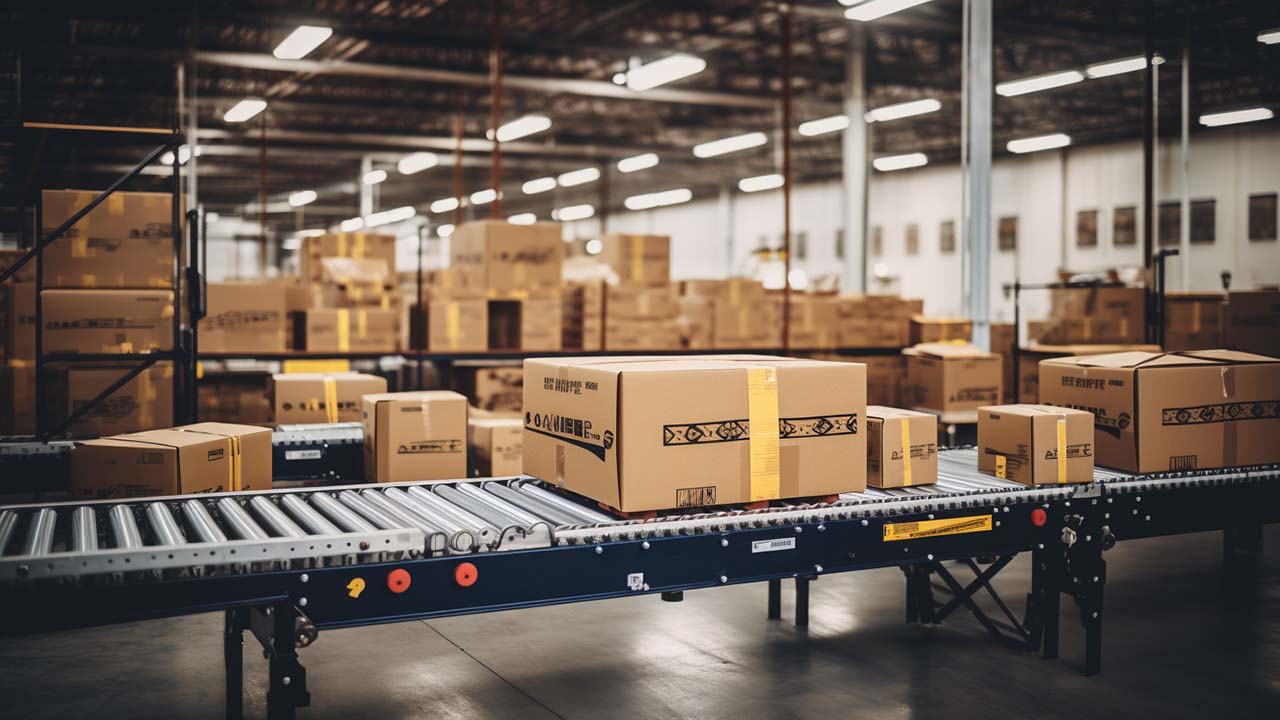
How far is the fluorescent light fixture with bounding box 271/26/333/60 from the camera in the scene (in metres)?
11.0

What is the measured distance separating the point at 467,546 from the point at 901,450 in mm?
2043

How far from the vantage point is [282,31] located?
14773mm

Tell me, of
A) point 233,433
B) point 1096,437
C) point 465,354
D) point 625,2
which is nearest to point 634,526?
point 233,433

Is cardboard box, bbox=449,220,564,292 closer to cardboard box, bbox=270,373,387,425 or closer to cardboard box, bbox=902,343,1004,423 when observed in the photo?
cardboard box, bbox=270,373,387,425

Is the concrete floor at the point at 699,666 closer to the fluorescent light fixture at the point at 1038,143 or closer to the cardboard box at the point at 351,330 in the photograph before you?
the cardboard box at the point at 351,330

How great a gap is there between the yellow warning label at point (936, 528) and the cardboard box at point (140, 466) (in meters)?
2.84

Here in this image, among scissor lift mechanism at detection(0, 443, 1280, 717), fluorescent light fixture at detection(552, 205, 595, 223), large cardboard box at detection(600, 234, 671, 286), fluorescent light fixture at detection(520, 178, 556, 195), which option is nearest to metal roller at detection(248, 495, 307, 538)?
scissor lift mechanism at detection(0, 443, 1280, 717)

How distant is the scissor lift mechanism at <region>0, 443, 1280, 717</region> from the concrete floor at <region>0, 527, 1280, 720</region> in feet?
1.58

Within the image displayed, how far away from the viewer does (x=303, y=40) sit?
1134 cm

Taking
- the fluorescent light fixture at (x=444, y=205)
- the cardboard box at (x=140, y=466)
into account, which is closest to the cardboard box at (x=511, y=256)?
the cardboard box at (x=140, y=466)

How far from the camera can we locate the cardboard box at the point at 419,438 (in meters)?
4.97

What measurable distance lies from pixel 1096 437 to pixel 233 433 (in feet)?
13.4

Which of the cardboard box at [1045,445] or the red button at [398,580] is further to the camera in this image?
the cardboard box at [1045,445]

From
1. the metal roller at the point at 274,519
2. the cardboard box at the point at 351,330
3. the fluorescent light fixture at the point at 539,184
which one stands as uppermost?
the fluorescent light fixture at the point at 539,184
